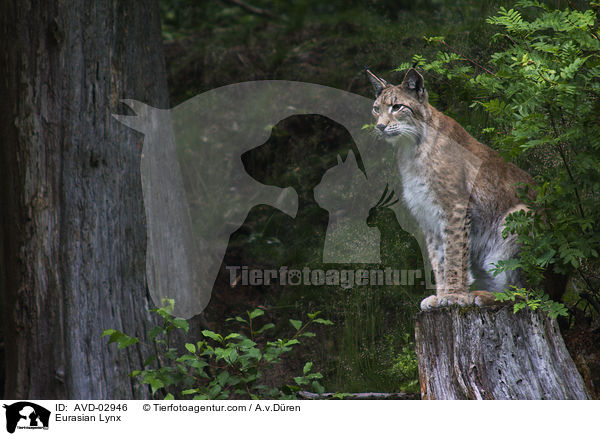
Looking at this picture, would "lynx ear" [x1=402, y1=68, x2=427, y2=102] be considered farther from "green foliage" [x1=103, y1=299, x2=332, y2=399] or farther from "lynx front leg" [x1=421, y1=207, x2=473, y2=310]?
"green foliage" [x1=103, y1=299, x2=332, y2=399]

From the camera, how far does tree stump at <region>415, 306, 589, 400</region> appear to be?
3.27 meters

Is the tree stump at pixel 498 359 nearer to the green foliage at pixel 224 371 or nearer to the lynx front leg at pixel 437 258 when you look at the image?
the lynx front leg at pixel 437 258

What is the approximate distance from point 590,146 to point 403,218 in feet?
6.13

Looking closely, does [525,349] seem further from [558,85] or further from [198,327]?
[198,327]

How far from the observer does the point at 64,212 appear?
12.4 feet

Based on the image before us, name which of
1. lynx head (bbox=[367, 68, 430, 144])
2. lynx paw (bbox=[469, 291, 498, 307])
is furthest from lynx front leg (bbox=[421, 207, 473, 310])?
lynx head (bbox=[367, 68, 430, 144])

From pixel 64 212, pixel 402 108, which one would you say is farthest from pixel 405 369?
pixel 64 212

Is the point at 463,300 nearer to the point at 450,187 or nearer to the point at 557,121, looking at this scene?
the point at 450,187

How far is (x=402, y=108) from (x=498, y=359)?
1822mm
